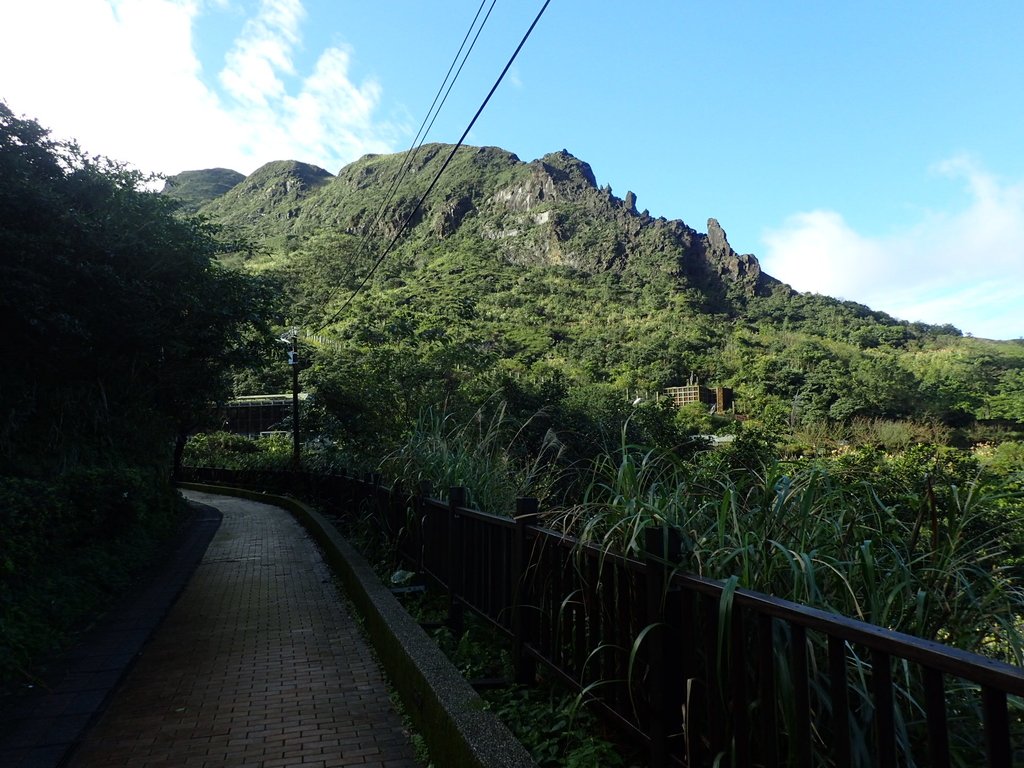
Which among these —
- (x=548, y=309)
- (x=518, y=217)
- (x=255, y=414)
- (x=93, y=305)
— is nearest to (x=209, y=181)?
(x=518, y=217)

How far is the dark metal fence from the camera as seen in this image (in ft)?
5.01

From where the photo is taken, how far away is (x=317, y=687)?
469 cm

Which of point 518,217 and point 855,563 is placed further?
point 518,217

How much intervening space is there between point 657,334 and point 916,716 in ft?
231

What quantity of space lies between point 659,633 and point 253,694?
10.6 feet

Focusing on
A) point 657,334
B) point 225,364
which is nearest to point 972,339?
point 657,334

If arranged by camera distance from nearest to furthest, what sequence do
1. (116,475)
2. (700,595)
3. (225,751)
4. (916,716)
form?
(916,716), (700,595), (225,751), (116,475)

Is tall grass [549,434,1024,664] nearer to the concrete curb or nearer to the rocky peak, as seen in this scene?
the concrete curb

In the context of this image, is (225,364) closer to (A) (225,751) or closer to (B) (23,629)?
(B) (23,629)

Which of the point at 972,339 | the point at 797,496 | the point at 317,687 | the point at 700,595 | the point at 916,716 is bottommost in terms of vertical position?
the point at 317,687

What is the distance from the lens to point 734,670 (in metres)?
2.06

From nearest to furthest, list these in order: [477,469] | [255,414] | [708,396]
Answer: [477,469], [708,396], [255,414]

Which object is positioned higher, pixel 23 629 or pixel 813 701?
pixel 813 701

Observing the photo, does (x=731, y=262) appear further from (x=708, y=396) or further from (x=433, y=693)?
(x=433, y=693)
